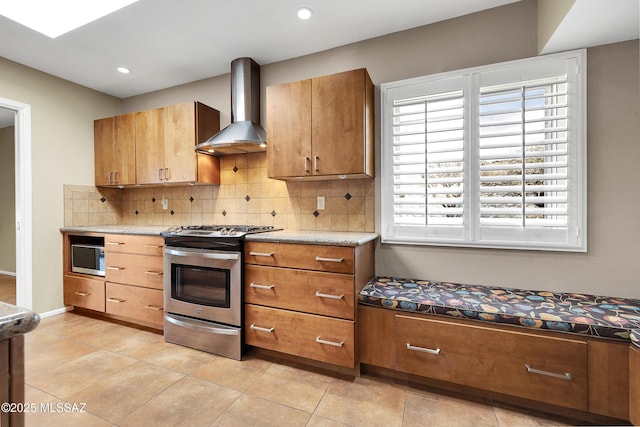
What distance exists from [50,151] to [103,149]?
47 cm

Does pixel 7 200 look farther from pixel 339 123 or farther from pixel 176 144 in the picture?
pixel 339 123

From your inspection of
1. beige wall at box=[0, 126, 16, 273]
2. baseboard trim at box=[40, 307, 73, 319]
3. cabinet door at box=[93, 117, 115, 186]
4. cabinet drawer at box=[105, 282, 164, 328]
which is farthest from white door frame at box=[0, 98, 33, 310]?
beige wall at box=[0, 126, 16, 273]

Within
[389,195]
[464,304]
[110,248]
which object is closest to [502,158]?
[389,195]

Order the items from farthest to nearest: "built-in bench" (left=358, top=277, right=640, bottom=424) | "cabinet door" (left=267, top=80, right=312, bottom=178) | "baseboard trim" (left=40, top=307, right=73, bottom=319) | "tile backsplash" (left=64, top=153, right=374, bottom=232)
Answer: "baseboard trim" (left=40, top=307, right=73, bottom=319), "tile backsplash" (left=64, top=153, right=374, bottom=232), "cabinet door" (left=267, top=80, right=312, bottom=178), "built-in bench" (left=358, top=277, right=640, bottom=424)

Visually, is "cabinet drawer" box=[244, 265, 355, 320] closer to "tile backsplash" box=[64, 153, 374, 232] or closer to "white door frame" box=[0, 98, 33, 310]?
"tile backsplash" box=[64, 153, 374, 232]

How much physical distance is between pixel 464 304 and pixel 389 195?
0.98 metres

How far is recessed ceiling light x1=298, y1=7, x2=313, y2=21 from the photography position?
2137 millimetres

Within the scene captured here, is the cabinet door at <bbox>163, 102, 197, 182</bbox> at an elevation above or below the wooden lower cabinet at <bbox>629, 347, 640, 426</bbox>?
above

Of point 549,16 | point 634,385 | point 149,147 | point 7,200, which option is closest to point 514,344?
point 634,385

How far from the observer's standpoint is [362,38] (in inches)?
98.2

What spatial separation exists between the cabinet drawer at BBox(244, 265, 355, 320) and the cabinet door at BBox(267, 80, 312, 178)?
2.64ft

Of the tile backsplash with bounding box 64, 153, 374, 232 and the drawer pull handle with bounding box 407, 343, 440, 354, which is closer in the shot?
the drawer pull handle with bounding box 407, 343, 440, 354

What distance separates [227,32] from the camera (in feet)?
7.91

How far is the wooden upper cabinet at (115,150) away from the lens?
3.28 metres
